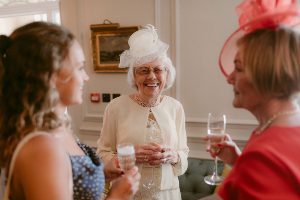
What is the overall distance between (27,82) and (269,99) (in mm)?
945

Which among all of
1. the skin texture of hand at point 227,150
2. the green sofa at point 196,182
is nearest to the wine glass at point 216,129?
the skin texture of hand at point 227,150

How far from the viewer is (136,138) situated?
182 centimetres

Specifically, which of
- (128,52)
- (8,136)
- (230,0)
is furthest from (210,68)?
(8,136)

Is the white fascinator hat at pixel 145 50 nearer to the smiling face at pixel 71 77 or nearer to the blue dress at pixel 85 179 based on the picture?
the smiling face at pixel 71 77

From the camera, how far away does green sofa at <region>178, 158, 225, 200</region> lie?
2398mm

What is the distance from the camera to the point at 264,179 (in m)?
0.77

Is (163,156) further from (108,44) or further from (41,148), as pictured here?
(108,44)

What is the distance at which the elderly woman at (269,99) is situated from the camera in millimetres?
775

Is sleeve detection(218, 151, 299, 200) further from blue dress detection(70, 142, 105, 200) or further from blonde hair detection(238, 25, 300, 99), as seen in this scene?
blue dress detection(70, 142, 105, 200)

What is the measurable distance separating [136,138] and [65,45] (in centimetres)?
100

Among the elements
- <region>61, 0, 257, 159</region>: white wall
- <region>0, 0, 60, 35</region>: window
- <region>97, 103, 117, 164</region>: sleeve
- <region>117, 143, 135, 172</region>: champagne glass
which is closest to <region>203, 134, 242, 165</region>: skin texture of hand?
<region>117, 143, 135, 172</region>: champagne glass

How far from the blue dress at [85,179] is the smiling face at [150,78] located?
0.90 meters

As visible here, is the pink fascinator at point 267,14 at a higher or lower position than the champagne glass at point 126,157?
higher

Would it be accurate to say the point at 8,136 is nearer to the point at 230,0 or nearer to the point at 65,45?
the point at 65,45
